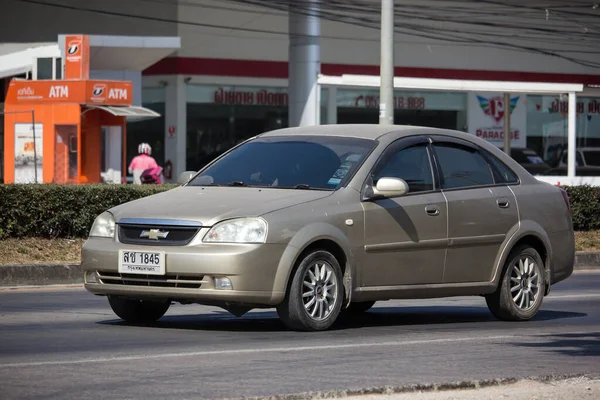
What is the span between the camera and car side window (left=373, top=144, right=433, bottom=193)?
1080 cm

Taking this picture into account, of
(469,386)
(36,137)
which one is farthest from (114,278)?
(36,137)

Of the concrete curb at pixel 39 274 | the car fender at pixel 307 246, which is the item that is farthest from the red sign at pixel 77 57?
the car fender at pixel 307 246

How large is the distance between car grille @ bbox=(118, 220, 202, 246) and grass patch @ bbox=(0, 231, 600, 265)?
21.2 ft

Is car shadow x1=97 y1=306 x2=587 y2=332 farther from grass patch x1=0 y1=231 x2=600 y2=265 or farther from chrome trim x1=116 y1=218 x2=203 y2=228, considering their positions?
grass patch x1=0 y1=231 x2=600 y2=265

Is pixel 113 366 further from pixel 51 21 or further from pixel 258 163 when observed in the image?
pixel 51 21

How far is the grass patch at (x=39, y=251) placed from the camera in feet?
53.3

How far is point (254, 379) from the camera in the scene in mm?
7473

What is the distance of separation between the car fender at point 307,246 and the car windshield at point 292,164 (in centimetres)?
49

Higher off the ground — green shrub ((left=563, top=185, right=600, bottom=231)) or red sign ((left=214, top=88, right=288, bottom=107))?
red sign ((left=214, top=88, right=288, bottom=107))

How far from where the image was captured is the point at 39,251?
1666 centimetres

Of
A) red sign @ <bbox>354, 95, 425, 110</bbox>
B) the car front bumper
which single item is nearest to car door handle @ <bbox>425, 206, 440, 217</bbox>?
the car front bumper

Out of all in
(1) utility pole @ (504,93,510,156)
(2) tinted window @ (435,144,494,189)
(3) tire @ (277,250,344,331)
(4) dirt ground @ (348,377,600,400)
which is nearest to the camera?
(4) dirt ground @ (348,377,600,400)

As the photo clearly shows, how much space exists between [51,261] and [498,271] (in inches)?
267

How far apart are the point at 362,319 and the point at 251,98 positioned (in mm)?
33579
